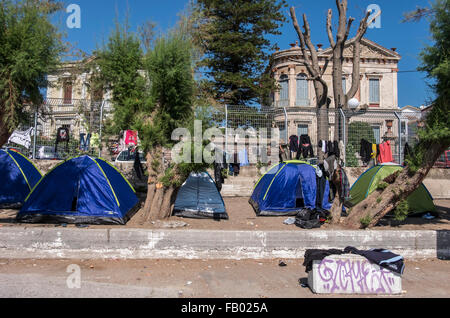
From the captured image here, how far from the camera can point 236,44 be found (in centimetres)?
2033

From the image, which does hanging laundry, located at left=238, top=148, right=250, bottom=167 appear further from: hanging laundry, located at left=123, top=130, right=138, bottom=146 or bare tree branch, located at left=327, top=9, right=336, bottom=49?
bare tree branch, located at left=327, top=9, right=336, bottom=49

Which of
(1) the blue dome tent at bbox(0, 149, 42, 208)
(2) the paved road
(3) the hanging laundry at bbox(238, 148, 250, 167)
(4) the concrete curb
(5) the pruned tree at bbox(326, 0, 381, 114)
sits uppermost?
(5) the pruned tree at bbox(326, 0, 381, 114)

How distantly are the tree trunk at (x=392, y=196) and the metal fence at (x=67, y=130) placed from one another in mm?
8287

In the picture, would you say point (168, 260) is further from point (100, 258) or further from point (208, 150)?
point (208, 150)

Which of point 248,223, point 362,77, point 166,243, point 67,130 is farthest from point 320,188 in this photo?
point 362,77

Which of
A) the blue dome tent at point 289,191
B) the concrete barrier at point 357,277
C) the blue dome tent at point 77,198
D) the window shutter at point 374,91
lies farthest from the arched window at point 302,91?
the concrete barrier at point 357,277

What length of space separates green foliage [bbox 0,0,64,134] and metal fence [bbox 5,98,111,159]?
14.9 feet

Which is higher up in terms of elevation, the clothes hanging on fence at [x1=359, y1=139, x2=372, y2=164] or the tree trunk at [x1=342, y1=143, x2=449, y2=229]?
the clothes hanging on fence at [x1=359, y1=139, x2=372, y2=164]

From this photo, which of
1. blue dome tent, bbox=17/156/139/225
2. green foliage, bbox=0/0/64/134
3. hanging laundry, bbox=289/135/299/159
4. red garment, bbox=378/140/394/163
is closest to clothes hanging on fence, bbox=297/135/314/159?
hanging laundry, bbox=289/135/299/159

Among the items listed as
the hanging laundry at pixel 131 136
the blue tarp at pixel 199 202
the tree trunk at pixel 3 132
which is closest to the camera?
the tree trunk at pixel 3 132

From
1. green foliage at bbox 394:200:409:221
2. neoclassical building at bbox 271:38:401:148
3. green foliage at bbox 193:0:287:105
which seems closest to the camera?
green foliage at bbox 394:200:409:221

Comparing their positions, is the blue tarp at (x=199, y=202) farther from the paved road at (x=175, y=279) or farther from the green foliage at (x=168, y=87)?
the paved road at (x=175, y=279)

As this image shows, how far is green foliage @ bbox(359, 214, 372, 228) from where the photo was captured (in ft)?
21.6

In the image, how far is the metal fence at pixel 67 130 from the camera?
1104cm
